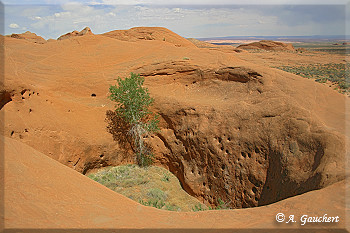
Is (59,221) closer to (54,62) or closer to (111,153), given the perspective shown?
(111,153)

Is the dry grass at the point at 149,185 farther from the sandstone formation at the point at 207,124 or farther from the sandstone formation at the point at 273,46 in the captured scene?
the sandstone formation at the point at 273,46

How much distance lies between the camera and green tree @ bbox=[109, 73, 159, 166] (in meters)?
9.51

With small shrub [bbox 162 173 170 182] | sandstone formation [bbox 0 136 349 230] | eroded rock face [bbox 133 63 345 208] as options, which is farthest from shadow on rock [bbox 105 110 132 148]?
sandstone formation [bbox 0 136 349 230]

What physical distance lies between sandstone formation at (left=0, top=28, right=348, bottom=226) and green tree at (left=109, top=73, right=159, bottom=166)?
0.51 metres

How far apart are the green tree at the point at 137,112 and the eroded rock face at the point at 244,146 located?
2.02 feet

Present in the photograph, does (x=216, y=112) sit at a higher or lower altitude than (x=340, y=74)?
lower

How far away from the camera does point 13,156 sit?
4.84 meters

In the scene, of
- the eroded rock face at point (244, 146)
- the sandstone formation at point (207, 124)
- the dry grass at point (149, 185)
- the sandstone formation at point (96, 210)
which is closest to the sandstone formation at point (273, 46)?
the sandstone formation at point (207, 124)

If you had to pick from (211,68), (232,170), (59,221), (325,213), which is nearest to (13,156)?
(59,221)

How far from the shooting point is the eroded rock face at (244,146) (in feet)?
20.3

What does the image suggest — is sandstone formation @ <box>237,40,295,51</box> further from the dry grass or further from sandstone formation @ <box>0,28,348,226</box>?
the dry grass

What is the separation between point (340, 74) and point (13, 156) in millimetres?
24630

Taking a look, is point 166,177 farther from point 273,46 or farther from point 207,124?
point 273,46

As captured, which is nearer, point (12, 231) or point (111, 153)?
point (12, 231)
